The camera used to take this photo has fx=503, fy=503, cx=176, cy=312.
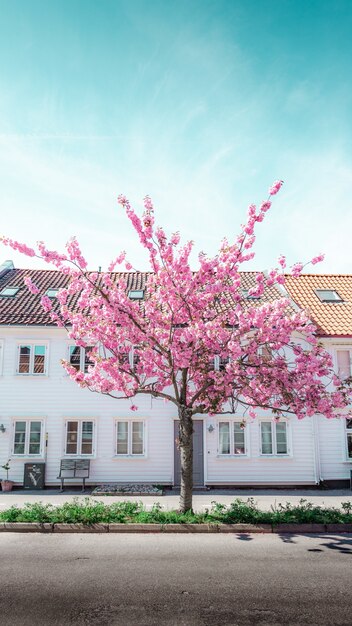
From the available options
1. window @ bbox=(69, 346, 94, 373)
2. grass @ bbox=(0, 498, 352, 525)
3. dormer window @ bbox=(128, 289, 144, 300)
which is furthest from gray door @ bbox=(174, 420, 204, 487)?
grass @ bbox=(0, 498, 352, 525)

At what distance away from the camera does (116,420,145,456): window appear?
19000 mm

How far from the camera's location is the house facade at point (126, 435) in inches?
738

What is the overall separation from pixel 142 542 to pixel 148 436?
9.08 metres

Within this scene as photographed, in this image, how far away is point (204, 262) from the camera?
11594 mm

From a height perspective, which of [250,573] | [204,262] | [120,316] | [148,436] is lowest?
[250,573]

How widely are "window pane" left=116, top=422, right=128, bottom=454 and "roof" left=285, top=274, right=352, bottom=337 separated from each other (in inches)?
320

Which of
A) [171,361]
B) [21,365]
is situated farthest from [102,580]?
[21,365]

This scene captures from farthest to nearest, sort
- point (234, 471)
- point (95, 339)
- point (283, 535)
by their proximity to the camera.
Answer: point (234, 471) < point (95, 339) < point (283, 535)

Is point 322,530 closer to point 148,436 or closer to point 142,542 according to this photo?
point 142,542

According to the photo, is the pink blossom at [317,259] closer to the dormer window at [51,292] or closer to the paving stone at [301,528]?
the paving stone at [301,528]

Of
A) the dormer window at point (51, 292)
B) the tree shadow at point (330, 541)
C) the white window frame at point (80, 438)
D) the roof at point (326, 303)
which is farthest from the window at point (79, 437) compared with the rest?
the tree shadow at point (330, 541)

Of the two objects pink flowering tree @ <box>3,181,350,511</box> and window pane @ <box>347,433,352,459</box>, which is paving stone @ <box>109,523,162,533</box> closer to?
pink flowering tree @ <box>3,181,350,511</box>

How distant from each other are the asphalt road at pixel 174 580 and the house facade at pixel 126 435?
330 inches

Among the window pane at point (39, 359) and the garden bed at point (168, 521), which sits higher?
the window pane at point (39, 359)
